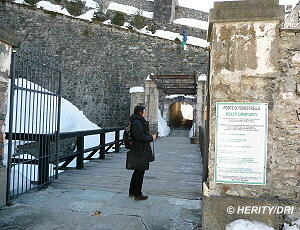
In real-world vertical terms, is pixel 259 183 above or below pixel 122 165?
above

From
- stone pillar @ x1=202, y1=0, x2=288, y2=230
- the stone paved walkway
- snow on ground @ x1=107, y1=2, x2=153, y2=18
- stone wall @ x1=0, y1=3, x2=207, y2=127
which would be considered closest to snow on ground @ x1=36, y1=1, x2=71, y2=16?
stone wall @ x1=0, y1=3, x2=207, y2=127

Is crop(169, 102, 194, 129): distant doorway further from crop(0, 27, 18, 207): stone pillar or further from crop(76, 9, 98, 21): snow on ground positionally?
crop(0, 27, 18, 207): stone pillar

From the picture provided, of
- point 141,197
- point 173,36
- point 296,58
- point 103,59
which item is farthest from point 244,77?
point 173,36

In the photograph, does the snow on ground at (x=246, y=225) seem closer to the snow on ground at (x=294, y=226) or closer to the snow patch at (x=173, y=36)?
the snow on ground at (x=294, y=226)

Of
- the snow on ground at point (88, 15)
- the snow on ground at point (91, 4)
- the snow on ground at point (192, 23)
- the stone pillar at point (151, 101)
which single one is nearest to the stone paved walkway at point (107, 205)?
the stone pillar at point (151, 101)

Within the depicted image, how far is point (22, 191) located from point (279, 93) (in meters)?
3.85

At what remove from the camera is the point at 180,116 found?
2577 centimetres

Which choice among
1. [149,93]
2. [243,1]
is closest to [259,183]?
[243,1]

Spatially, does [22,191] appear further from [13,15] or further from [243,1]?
[13,15]

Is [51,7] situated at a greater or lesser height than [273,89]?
greater

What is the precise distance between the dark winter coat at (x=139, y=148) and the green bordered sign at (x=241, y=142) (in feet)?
4.49

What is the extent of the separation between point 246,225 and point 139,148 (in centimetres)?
189

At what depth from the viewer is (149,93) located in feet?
48.0

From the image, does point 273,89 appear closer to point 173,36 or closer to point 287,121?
point 287,121
